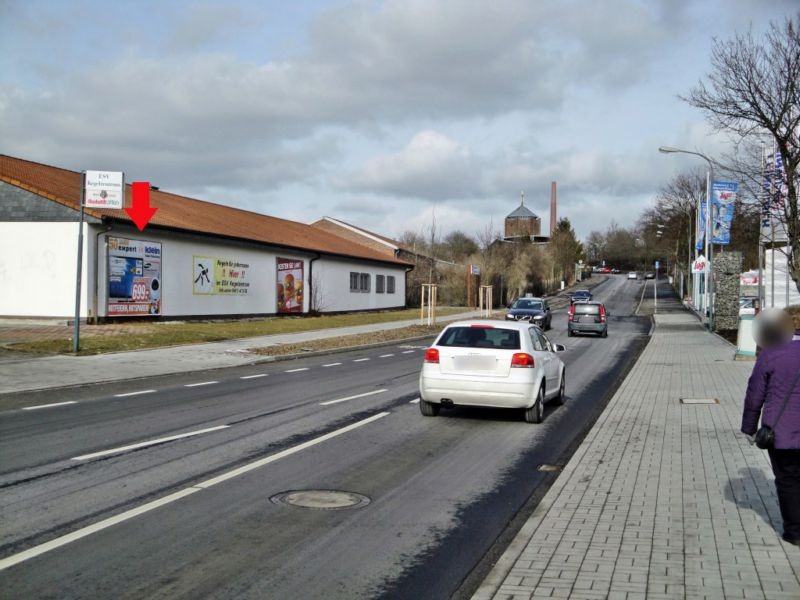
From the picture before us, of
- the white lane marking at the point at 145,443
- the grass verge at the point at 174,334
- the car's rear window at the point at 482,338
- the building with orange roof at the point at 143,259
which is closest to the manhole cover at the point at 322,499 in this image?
the white lane marking at the point at 145,443

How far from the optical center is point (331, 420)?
11.6m

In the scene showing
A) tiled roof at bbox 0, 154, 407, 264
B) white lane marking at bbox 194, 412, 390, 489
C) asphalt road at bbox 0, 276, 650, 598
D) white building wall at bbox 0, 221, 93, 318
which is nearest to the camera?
asphalt road at bbox 0, 276, 650, 598

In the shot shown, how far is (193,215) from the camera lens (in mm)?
37969

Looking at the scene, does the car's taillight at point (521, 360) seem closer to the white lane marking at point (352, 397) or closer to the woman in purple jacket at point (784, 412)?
the white lane marking at point (352, 397)

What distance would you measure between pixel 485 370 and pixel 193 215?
95.1ft

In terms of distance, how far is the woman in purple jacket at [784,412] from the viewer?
5.21m

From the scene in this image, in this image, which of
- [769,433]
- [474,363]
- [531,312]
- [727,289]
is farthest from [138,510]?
[727,289]

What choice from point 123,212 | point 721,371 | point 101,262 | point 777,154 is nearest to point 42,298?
point 101,262

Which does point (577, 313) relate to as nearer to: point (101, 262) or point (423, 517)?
point (101, 262)

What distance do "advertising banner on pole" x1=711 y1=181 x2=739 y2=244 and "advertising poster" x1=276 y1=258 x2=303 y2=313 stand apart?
2087 centimetres

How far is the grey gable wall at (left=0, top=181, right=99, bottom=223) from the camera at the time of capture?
93.1 feet

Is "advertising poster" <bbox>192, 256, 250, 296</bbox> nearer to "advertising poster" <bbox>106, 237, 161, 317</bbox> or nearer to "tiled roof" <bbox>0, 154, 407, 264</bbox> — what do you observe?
"tiled roof" <bbox>0, 154, 407, 264</bbox>

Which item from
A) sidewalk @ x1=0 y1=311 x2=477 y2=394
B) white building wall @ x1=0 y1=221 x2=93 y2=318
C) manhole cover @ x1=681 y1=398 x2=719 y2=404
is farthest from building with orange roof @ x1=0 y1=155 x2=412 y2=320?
manhole cover @ x1=681 y1=398 x2=719 y2=404

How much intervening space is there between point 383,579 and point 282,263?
3715 centimetres
